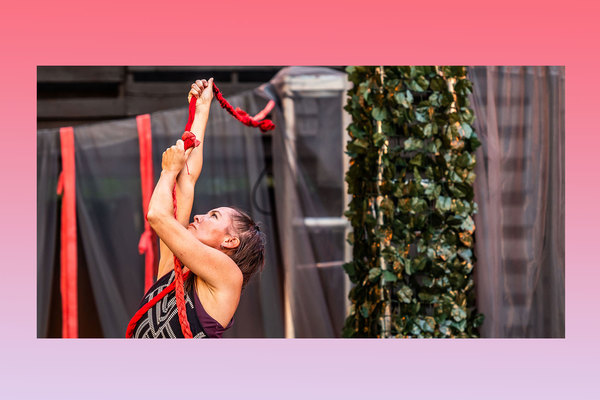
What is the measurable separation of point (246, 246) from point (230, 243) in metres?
0.06

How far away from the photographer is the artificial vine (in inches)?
136

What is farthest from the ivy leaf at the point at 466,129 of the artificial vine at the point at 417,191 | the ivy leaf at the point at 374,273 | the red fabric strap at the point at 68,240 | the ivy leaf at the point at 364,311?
the red fabric strap at the point at 68,240


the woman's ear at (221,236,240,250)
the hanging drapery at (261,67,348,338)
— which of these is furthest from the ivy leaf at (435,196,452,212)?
the woman's ear at (221,236,240,250)

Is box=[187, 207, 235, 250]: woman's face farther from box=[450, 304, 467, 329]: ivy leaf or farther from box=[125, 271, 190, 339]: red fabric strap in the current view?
box=[450, 304, 467, 329]: ivy leaf

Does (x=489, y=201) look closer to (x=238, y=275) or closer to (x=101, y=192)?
(x=238, y=275)

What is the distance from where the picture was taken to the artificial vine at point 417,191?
136 inches

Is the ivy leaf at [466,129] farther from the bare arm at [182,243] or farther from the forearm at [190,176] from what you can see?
the bare arm at [182,243]

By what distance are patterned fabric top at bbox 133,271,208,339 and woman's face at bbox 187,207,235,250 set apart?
0.17 m

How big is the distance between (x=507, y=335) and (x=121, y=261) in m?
1.87

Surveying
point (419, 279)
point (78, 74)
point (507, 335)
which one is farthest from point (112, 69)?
point (507, 335)

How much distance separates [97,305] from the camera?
389 cm

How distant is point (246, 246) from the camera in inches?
102

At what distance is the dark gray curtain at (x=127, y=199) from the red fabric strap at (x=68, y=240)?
34 millimetres

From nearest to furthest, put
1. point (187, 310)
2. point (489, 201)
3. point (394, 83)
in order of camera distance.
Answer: point (187, 310)
point (394, 83)
point (489, 201)
